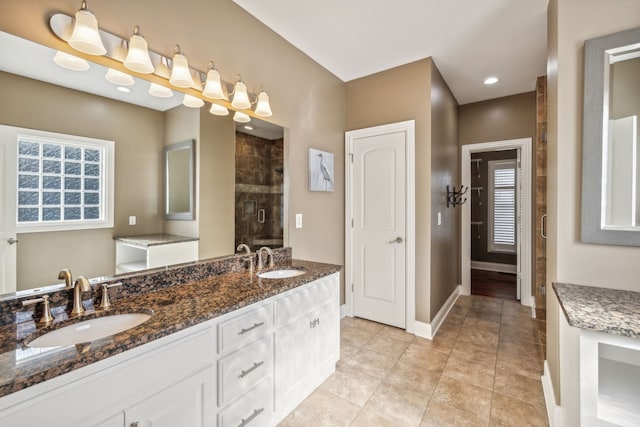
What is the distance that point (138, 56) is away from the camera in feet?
4.72

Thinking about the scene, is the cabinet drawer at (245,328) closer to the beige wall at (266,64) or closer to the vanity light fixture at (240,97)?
the beige wall at (266,64)

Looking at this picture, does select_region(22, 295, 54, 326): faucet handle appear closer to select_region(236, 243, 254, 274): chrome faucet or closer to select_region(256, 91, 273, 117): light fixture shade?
select_region(236, 243, 254, 274): chrome faucet

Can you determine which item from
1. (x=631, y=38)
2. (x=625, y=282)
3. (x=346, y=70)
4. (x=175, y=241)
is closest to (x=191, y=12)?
(x=175, y=241)

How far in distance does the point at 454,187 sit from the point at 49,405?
165 inches

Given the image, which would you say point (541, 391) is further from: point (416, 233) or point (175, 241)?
point (175, 241)

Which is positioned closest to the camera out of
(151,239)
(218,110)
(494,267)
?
(151,239)

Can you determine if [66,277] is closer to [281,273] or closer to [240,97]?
[281,273]

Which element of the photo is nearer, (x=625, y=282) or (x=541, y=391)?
(x=625, y=282)

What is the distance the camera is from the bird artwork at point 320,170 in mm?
2789

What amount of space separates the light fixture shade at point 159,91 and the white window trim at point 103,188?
0.38m

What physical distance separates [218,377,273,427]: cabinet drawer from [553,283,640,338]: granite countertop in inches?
58.0

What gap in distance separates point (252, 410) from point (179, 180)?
1.34 meters

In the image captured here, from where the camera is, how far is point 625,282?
151 cm

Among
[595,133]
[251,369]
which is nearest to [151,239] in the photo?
[251,369]
